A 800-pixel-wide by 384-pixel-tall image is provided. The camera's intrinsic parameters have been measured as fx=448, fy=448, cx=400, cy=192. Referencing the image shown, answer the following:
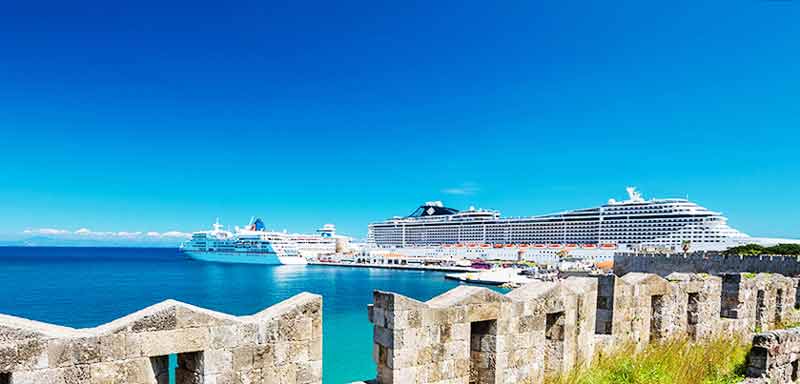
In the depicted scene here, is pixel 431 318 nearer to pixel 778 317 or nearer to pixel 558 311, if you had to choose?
pixel 558 311

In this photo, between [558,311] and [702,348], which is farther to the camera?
[702,348]

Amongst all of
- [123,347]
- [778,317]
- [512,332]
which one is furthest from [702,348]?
[123,347]

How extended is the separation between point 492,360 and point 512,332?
1.43 feet

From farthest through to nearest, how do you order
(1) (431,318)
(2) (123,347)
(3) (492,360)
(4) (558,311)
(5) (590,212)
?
(5) (590,212) → (4) (558,311) → (3) (492,360) → (1) (431,318) → (2) (123,347)

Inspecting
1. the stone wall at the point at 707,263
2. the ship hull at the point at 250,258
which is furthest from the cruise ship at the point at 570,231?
the stone wall at the point at 707,263

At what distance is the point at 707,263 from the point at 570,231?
66388 mm

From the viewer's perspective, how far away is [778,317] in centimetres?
1077

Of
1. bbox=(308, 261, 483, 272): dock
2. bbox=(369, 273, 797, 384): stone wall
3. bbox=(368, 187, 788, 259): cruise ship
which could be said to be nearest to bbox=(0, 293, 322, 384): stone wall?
bbox=(369, 273, 797, 384): stone wall

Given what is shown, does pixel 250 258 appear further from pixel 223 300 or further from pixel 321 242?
pixel 223 300

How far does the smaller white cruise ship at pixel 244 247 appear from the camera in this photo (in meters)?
107

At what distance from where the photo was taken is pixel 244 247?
4417 inches

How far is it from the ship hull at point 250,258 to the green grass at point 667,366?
103995 mm

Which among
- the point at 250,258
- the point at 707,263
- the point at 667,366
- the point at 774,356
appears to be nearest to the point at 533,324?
the point at 667,366

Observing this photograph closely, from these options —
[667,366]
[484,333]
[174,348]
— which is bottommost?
[667,366]
